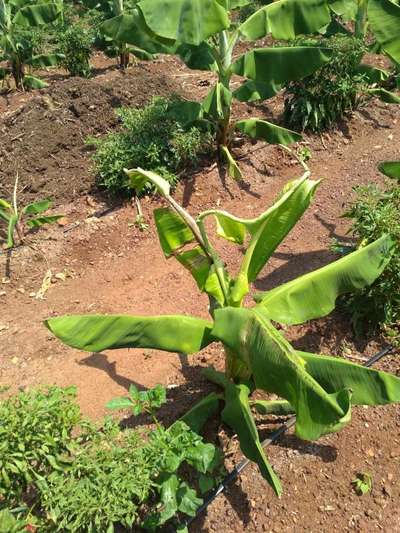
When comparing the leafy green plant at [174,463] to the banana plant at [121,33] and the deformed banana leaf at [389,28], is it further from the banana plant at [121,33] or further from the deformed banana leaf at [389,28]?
the banana plant at [121,33]

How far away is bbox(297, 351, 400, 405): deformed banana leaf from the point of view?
2328mm

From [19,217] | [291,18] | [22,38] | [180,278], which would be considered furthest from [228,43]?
[22,38]

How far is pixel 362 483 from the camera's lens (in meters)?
3.01

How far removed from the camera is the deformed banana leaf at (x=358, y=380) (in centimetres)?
233

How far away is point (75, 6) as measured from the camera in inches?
519

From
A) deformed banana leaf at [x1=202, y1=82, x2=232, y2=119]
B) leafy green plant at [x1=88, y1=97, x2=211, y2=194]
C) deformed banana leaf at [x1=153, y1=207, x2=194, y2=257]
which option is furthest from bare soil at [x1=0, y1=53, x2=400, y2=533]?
deformed banana leaf at [x1=153, y1=207, x2=194, y2=257]

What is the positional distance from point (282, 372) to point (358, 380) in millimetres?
471

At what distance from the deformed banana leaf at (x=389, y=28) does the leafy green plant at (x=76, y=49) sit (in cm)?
611

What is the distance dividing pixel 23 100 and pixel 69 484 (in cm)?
743

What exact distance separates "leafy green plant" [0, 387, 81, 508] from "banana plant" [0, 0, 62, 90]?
7.42 metres

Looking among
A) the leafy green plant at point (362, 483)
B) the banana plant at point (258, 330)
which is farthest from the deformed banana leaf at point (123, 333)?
the leafy green plant at point (362, 483)

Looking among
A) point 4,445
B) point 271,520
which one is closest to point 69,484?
point 4,445

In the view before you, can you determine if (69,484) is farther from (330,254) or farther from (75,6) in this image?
(75,6)

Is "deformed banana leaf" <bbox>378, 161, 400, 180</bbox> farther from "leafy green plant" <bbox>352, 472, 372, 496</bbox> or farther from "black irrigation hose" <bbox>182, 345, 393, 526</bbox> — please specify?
"leafy green plant" <bbox>352, 472, 372, 496</bbox>
